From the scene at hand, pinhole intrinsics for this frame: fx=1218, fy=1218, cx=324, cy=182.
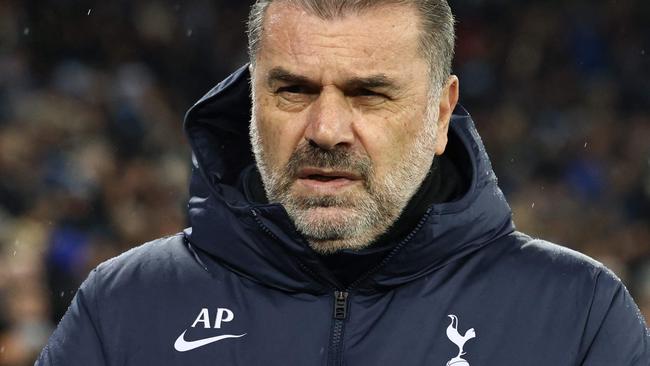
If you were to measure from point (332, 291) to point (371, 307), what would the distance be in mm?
80

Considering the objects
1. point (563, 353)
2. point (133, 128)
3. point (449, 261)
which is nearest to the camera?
point (563, 353)

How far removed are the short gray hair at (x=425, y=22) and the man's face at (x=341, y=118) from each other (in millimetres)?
16

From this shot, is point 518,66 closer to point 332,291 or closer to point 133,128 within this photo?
point 133,128

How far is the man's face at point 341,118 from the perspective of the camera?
2293mm

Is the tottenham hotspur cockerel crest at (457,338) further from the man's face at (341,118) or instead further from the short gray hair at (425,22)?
the short gray hair at (425,22)

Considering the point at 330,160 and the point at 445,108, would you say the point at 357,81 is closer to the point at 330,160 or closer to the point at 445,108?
the point at 330,160

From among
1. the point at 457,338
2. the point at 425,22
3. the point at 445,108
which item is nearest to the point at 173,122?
the point at 445,108

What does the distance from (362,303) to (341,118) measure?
0.35m

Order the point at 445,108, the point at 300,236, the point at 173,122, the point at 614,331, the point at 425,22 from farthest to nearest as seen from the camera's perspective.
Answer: the point at 173,122 < the point at 445,108 < the point at 425,22 < the point at 300,236 < the point at 614,331

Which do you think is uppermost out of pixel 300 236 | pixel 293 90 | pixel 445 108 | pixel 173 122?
pixel 293 90

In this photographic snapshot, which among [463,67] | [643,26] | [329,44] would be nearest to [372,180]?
[329,44]

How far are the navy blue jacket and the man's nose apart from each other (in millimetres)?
166

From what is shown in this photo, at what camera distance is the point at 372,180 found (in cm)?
232

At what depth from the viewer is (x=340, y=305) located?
2.29 meters
